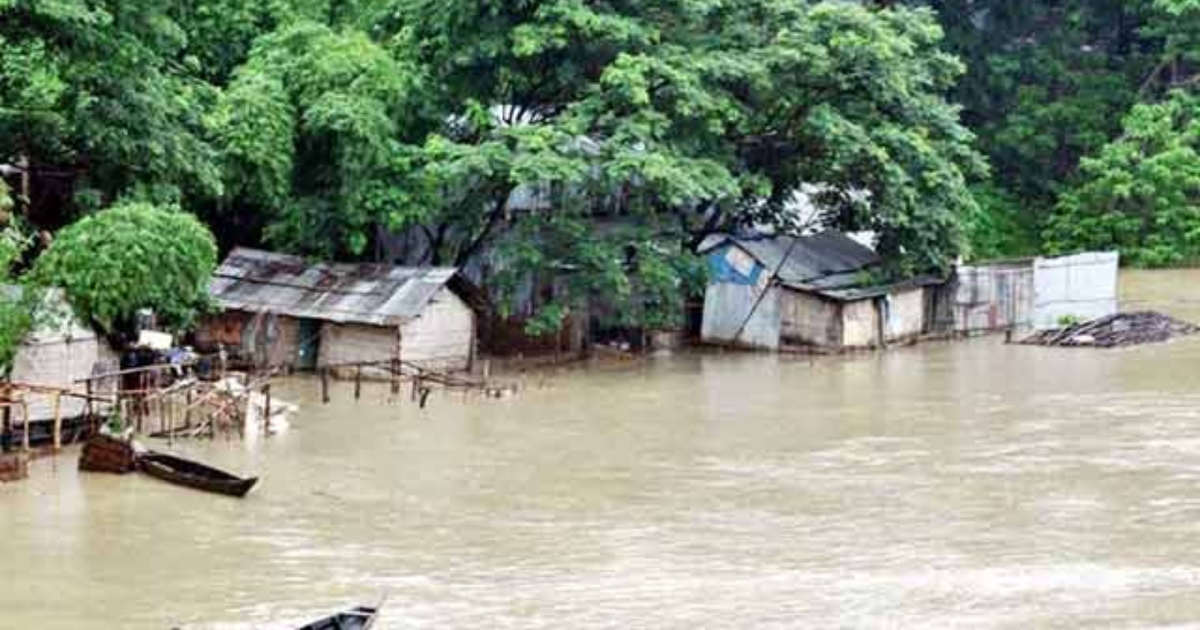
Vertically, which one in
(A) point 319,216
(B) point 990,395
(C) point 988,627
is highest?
(A) point 319,216

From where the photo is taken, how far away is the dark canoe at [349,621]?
47.9 ft

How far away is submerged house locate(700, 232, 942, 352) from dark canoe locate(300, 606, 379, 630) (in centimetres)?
1393

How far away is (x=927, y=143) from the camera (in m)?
29.1

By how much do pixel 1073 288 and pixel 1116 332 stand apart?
1.59 meters

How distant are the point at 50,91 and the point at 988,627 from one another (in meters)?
13.1

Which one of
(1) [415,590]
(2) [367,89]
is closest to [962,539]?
(1) [415,590]

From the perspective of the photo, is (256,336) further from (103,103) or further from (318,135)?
(103,103)

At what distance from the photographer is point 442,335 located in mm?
26188

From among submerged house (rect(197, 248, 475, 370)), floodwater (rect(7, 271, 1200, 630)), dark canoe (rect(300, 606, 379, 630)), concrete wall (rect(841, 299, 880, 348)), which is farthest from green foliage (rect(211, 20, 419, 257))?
dark canoe (rect(300, 606, 379, 630))

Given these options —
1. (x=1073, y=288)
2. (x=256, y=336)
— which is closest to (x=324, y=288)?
(x=256, y=336)

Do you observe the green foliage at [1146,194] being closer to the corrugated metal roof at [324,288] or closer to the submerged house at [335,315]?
the submerged house at [335,315]

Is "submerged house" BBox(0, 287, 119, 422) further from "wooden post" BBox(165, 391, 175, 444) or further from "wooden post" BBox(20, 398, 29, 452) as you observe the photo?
"wooden post" BBox(165, 391, 175, 444)

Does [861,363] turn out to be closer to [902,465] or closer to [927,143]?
[927,143]

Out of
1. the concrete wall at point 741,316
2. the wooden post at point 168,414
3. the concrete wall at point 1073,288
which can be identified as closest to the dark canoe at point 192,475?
the wooden post at point 168,414
